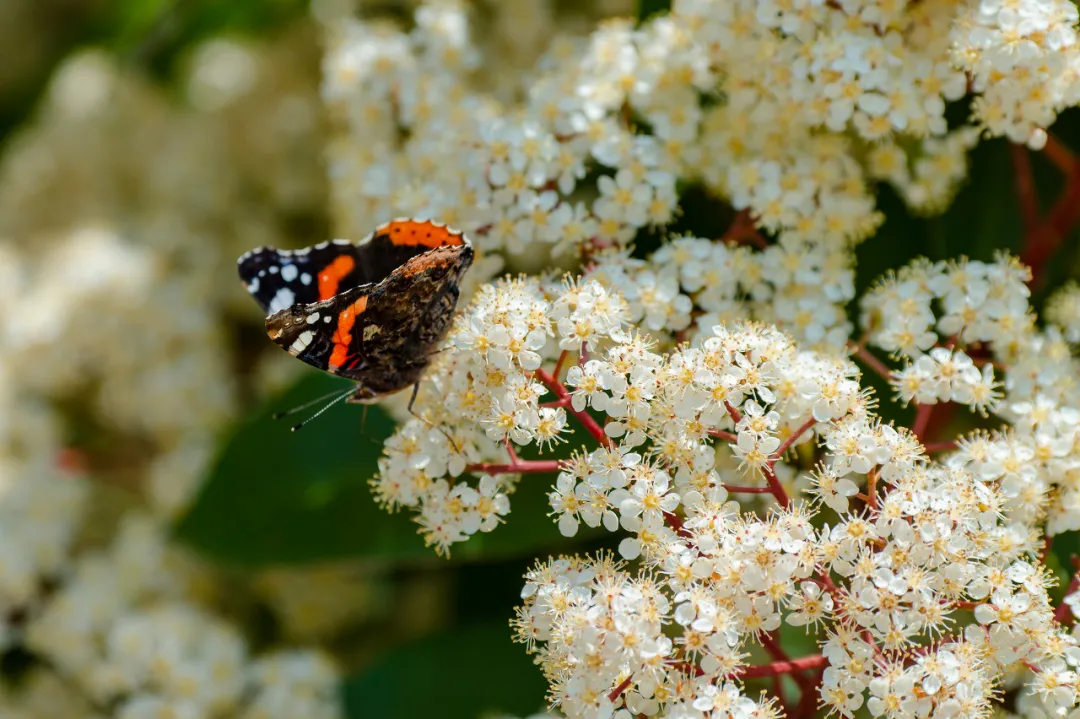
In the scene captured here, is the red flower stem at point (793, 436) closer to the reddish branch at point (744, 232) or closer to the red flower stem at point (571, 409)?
the red flower stem at point (571, 409)

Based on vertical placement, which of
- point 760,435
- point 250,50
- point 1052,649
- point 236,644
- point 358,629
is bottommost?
point 358,629

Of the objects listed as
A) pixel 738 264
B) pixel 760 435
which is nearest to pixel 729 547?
pixel 760 435

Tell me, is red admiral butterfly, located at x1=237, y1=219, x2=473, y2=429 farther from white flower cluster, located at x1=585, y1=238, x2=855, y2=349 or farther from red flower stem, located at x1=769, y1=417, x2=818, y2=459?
red flower stem, located at x1=769, y1=417, x2=818, y2=459

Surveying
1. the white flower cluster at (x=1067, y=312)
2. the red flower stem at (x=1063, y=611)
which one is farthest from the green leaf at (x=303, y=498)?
the white flower cluster at (x=1067, y=312)

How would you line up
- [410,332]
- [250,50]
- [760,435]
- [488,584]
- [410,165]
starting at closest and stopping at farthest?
[760,435], [410,332], [410,165], [488,584], [250,50]

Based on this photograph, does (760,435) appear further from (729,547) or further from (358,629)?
(358,629)

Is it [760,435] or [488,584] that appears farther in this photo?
[488,584]

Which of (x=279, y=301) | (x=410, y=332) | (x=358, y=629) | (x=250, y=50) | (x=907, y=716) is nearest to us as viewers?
(x=907, y=716)
